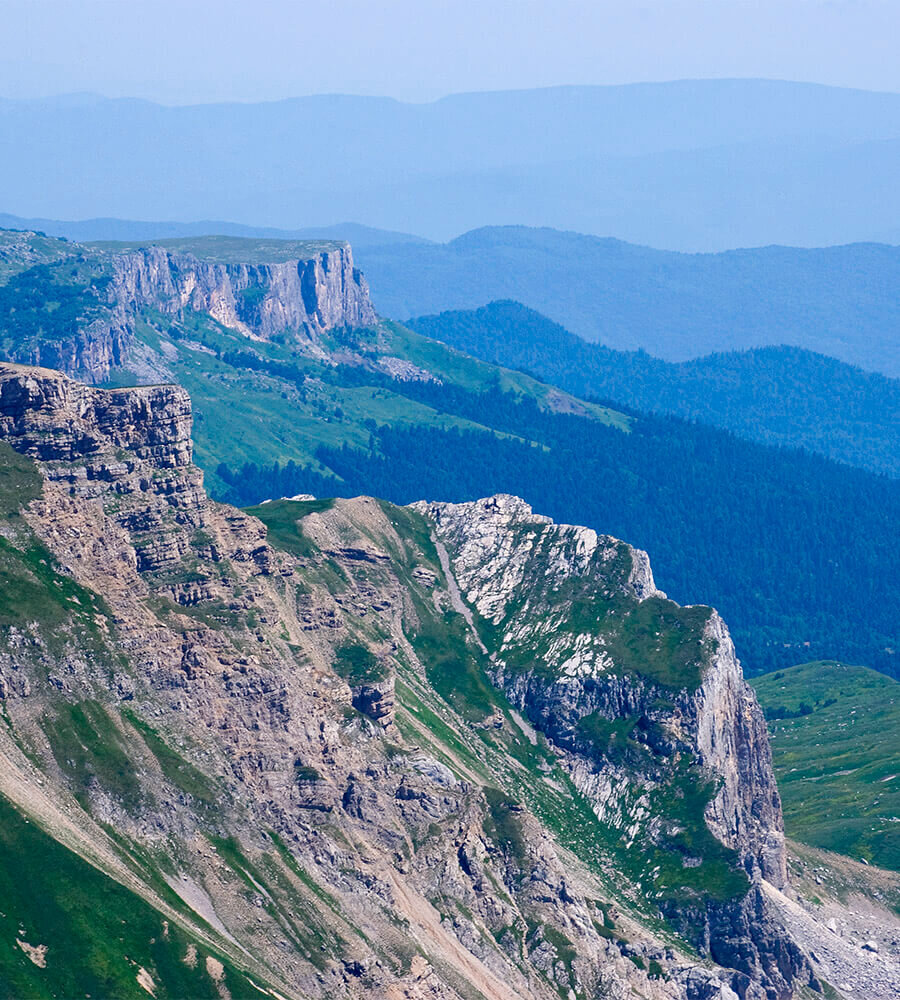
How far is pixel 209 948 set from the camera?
652 feet

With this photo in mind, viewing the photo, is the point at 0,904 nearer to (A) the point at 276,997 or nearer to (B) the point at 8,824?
(B) the point at 8,824

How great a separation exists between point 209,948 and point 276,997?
8.12 meters

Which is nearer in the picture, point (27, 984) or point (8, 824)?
point (27, 984)

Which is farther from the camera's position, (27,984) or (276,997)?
(276,997)

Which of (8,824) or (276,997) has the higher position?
(8,824)

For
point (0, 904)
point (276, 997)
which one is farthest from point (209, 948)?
point (0, 904)

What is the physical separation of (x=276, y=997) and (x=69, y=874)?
23.5 meters

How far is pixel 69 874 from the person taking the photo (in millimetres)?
196250

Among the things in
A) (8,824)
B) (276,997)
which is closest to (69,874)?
(8,824)

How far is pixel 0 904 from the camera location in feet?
618

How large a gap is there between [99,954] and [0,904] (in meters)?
10.2

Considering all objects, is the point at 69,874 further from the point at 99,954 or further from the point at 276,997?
the point at 276,997

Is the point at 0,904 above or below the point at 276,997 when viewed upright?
above

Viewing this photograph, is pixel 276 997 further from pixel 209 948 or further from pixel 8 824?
pixel 8 824
